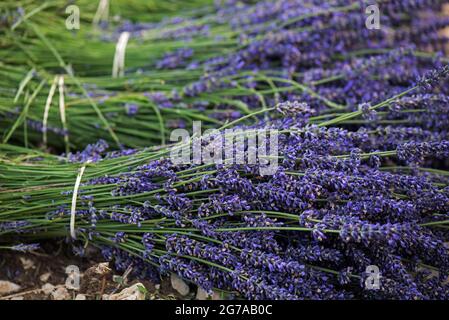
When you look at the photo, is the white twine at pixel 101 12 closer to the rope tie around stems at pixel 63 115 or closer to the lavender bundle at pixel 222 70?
the lavender bundle at pixel 222 70

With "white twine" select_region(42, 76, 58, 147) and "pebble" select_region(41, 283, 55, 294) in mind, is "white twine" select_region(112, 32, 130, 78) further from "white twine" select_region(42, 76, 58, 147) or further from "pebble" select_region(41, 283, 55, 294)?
"pebble" select_region(41, 283, 55, 294)

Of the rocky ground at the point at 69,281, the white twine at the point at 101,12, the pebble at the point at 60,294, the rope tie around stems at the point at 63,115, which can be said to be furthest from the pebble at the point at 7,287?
the white twine at the point at 101,12

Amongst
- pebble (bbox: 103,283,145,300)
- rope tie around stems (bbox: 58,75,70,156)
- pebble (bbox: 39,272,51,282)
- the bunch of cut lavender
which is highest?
rope tie around stems (bbox: 58,75,70,156)

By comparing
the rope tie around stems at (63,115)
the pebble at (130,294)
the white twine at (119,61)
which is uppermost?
the white twine at (119,61)

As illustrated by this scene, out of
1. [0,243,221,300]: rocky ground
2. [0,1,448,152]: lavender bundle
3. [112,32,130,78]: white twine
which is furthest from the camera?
[112,32,130,78]: white twine

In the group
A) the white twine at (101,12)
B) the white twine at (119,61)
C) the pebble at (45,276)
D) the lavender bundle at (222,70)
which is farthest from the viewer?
the white twine at (101,12)


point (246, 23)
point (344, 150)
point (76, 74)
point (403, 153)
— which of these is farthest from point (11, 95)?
point (403, 153)

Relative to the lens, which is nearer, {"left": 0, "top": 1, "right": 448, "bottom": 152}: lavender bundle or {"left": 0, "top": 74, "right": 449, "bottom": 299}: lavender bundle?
{"left": 0, "top": 74, "right": 449, "bottom": 299}: lavender bundle

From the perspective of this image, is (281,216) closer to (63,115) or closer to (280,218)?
(280,218)

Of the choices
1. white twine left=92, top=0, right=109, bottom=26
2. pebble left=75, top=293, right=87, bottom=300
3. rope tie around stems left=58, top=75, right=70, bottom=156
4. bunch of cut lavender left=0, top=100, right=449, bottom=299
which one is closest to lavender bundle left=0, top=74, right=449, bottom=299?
bunch of cut lavender left=0, top=100, right=449, bottom=299

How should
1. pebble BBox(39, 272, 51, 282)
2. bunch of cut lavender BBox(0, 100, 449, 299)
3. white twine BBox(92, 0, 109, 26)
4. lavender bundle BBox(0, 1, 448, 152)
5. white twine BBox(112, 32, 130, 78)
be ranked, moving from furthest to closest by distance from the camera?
white twine BBox(92, 0, 109, 26)
white twine BBox(112, 32, 130, 78)
lavender bundle BBox(0, 1, 448, 152)
pebble BBox(39, 272, 51, 282)
bunch of cut lavender BBox(0, 100, 449, 299)
